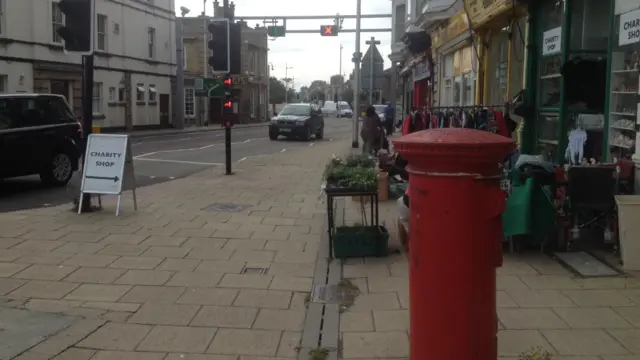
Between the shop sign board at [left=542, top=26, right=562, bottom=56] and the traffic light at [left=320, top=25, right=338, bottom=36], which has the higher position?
the traffic light at [left=320, top=25, right=338, bottom=36]

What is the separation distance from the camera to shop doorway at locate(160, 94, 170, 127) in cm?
4178

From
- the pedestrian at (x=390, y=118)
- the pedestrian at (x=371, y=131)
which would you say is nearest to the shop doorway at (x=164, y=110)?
the pedestrian at (x=390, y=118)

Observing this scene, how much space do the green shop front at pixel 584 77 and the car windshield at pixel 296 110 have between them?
2148 cm

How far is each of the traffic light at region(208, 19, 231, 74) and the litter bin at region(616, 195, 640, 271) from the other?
32.9 feet

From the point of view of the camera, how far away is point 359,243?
7008 mm

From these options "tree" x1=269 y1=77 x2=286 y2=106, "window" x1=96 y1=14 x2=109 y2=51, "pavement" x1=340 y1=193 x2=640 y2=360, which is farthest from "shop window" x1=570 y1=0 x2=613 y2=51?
"tree" x1=269 y1=77 x2=286 y2=106

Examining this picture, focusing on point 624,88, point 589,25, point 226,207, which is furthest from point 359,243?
point 589,25

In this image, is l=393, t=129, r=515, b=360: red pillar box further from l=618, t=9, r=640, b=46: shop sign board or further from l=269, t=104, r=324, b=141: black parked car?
l=269, t=104, r=324, b=141: black parked car

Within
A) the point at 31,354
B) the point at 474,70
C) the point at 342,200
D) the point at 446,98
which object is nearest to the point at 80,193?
the point at 342,200

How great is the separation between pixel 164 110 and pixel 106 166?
33.6 meters

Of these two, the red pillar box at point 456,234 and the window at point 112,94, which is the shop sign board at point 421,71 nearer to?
the red pillar box at point 456,234

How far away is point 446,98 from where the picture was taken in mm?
18078

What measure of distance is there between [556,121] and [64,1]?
7292mm

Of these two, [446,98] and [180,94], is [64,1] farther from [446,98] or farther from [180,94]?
[180,94]
